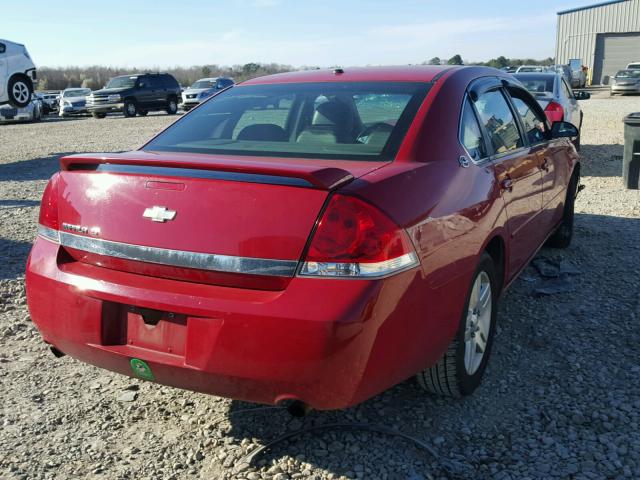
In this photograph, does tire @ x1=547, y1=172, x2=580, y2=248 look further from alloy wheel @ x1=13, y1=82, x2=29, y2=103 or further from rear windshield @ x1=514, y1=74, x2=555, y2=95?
alloy wheel @ x1=13, y1=82, x2=29, y2=103

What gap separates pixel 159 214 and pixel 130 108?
95.7 feet

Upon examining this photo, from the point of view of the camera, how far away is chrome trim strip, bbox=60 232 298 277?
7.68ft

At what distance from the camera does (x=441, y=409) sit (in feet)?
10.4

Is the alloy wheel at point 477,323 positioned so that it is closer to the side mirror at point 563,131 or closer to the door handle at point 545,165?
the door handle at point 545,165

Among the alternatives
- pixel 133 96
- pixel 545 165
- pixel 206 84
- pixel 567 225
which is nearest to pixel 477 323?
pixel 545 165

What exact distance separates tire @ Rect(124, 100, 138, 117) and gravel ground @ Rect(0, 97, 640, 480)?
26968 mm

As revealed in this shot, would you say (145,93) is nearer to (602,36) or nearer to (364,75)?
(364,75)

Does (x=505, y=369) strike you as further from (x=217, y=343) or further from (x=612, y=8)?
(x=612, y=8)

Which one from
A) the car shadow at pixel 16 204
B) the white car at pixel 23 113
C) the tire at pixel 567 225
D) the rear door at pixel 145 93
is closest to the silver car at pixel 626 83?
the rear door at pixel 145 93

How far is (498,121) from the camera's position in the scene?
387cm

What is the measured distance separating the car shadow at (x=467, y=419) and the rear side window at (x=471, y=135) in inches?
47.5

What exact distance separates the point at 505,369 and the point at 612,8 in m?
51.7

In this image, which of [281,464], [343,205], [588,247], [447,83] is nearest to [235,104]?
[447,83]

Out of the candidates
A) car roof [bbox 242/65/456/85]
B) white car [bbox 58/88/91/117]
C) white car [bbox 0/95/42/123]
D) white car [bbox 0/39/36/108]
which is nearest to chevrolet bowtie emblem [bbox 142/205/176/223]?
car roof [bbox 242/65/456/85]
